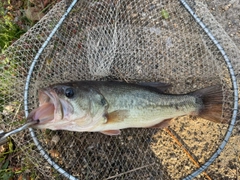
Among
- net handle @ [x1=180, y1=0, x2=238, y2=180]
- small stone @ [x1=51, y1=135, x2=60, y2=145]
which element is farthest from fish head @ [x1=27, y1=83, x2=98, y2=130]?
net handle @ [x1=180, y1=0, x2=238, y2=180]

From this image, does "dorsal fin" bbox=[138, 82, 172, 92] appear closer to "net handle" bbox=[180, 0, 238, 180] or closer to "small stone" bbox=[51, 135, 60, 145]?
"net handle" bbox=[180, 0, 238, 180]

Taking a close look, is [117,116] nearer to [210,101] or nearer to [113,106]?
[113,106]

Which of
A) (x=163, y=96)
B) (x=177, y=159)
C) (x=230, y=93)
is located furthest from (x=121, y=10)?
(x=177, y=159)

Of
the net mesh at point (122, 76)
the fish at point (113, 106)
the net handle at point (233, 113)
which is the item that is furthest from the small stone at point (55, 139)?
the net handle at point (233, 113)

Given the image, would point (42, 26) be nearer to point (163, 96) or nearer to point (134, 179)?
point (163, 96)

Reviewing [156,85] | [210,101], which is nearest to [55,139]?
[156,85]

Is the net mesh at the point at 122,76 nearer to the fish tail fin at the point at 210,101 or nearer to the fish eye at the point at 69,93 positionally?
the fish tail fin at the point at 210,101
